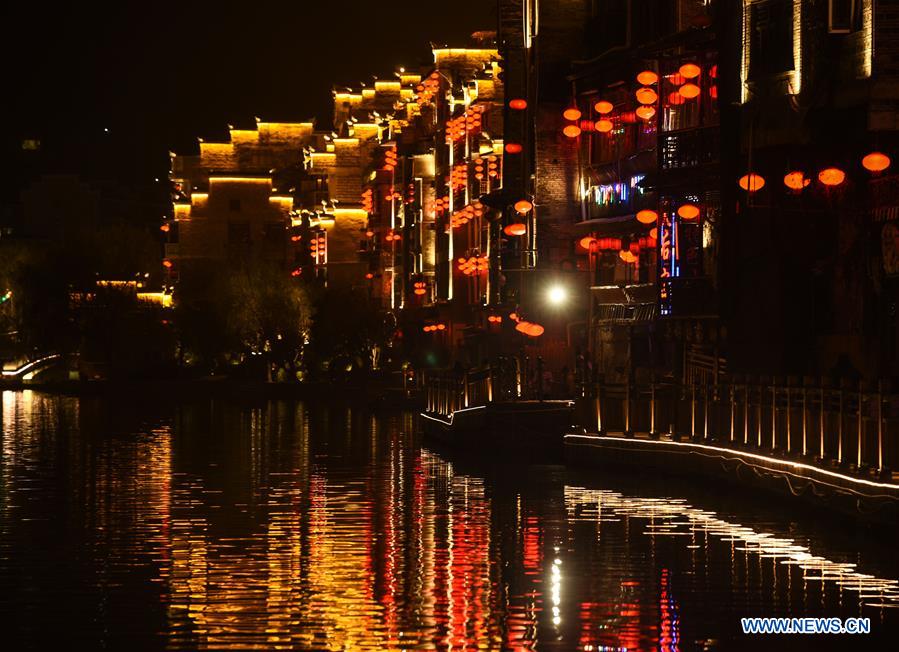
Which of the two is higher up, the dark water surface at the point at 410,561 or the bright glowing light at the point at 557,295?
the bright glowing light at the point at 557,295

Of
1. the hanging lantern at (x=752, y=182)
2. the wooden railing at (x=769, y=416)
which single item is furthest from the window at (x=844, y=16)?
the wooden railing at (x=769, y=416)

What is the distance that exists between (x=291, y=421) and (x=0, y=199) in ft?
430

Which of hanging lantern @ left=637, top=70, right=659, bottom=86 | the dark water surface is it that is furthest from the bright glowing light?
the dark water surface

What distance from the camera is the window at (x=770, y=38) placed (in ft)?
116

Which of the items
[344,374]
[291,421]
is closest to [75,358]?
[344,374]

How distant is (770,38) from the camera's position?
35.9 m

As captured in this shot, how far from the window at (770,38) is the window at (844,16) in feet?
8.66

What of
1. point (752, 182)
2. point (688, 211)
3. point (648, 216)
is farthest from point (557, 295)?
point (752, 182)

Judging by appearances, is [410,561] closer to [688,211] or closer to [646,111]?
[688,211]

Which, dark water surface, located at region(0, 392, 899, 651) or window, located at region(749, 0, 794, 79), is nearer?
dark water surface, located at region(0, 392, 899, 651)

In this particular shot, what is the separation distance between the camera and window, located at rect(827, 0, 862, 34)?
3209cm

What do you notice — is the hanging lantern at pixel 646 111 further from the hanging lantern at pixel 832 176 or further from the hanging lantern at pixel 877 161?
the hanging lantern at pixel 877 161

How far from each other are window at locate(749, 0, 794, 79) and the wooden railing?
7.27 m

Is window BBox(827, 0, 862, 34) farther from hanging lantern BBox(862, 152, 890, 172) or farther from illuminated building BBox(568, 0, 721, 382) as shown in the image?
hanging lantern BBox(862, 152, 890, 172)
